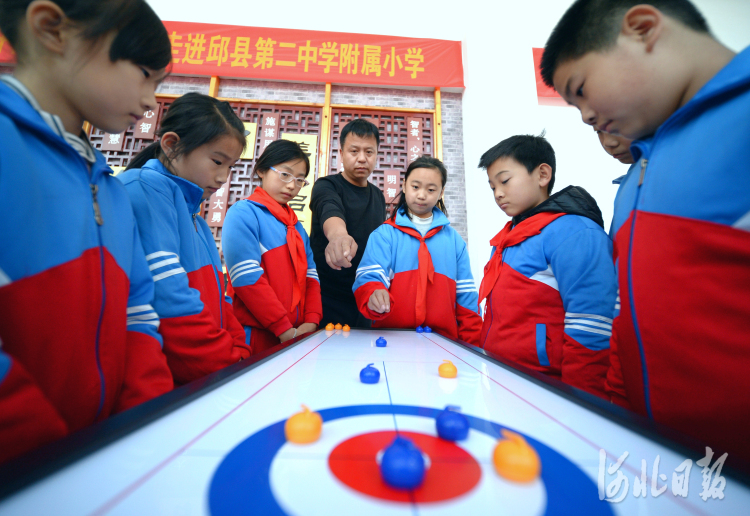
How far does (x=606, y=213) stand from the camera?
10.6 ft

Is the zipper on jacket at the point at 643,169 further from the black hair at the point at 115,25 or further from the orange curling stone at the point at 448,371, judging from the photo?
the black hair at the point at 115,25

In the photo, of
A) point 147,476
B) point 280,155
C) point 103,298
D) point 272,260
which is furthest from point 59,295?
point 280,155

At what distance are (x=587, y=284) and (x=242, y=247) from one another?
109cm

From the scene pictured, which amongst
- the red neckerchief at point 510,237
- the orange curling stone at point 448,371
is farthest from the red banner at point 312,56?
the orange curling stone at point 448,371

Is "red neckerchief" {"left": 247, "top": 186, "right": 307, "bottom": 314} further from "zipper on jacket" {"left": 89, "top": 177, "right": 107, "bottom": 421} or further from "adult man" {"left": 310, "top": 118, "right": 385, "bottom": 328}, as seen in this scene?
"zipper on jacket" {"left": 89, "top": 177, "right": 107, "bottom": 421}

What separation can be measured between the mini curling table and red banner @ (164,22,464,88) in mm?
3359

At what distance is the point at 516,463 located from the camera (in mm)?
294

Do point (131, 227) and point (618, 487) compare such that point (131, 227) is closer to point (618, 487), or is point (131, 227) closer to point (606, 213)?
point (618, 487)

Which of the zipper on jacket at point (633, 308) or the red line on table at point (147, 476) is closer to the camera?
the red line on table at point (147, 476)

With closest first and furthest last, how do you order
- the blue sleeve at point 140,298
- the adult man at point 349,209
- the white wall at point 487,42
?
the blue sleeve at point 140,298 < the adult man at point 349,209 < the white wall at point 487,42

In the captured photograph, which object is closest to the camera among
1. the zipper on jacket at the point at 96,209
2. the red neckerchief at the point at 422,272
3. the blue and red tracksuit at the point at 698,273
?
the blue and red tracksuit at the point at 698,273

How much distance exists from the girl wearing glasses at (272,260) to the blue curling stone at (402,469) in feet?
3.14

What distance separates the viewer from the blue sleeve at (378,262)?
130cm

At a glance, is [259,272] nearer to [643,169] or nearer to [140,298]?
[140,298]
